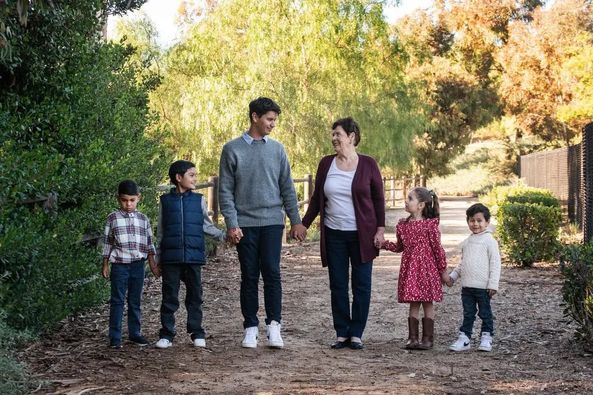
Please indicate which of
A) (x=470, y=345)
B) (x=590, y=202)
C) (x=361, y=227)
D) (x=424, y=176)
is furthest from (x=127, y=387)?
(x=424, y=176)

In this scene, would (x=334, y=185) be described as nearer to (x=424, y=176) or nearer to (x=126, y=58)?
(x=126, y=58)

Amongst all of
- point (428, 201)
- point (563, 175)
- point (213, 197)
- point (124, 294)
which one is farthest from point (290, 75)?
point (124, 294)

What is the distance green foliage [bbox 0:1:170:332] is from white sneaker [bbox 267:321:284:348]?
1764 millimetres

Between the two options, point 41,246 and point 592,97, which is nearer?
point 41,246

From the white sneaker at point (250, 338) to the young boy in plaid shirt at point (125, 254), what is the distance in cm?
79

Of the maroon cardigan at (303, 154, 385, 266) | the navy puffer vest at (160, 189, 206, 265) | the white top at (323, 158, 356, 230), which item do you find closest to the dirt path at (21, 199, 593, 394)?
the navy puffer vest at (160, 189, 206, 265)

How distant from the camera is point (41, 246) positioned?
7230mm

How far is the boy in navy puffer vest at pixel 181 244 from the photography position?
7.17m

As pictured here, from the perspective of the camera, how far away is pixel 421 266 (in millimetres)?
7324

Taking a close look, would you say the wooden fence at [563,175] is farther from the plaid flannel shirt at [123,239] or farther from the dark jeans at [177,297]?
the plaid flannel shirt at [123,239]

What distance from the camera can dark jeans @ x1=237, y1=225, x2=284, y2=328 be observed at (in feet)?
23.3

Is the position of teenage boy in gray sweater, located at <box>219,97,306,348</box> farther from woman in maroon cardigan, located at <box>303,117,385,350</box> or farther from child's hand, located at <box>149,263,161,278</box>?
child's hand, located at <box>149,263,161,278</box>

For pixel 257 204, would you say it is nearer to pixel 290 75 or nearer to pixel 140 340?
pixel 140 340

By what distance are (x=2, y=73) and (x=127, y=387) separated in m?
3.12
